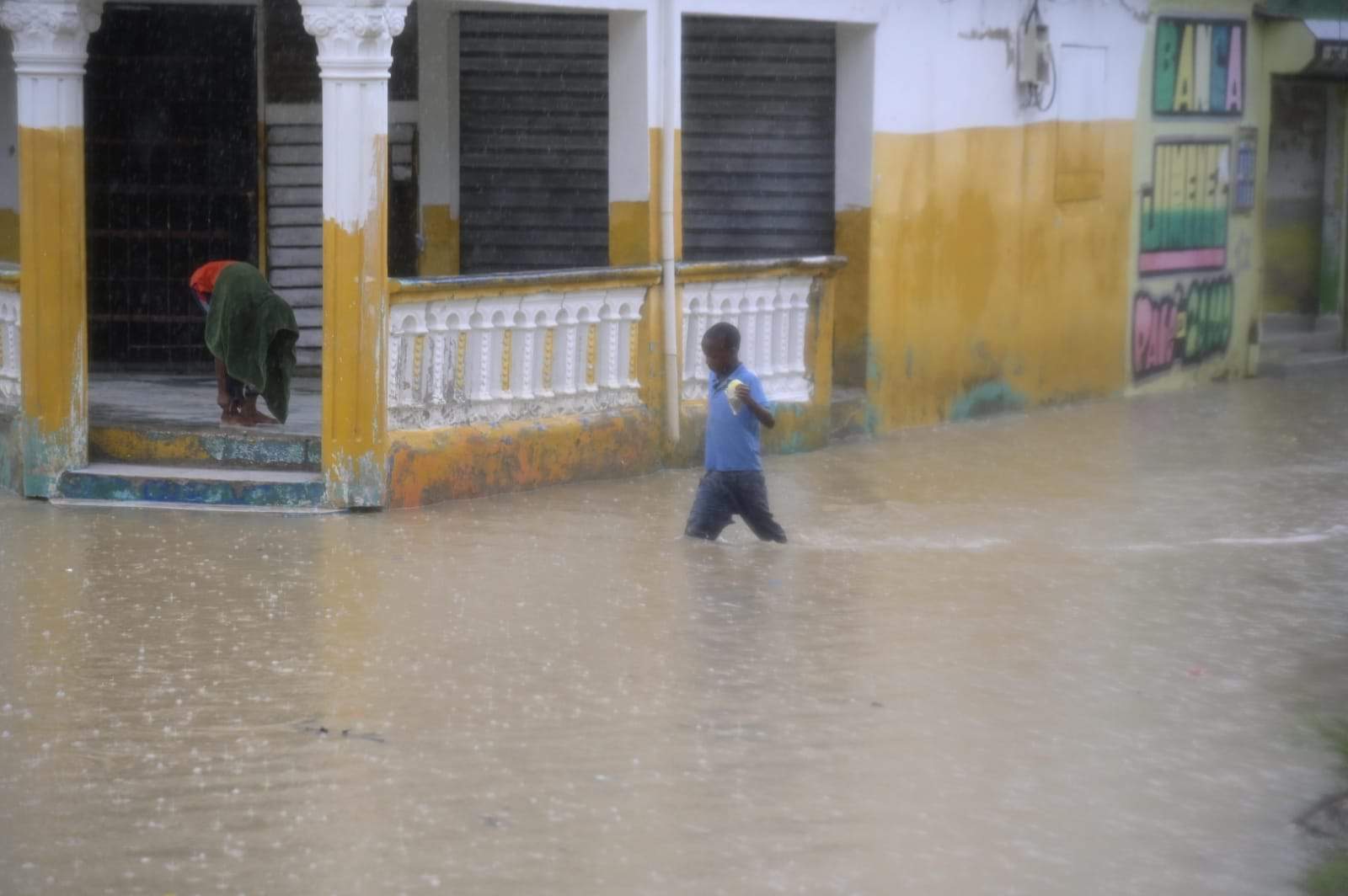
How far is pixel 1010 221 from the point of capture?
14938 millimetres

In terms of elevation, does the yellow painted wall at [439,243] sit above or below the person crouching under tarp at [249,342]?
above

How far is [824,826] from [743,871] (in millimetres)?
439

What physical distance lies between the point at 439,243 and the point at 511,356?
2798 millimetres

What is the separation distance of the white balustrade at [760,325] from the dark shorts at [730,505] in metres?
2.64

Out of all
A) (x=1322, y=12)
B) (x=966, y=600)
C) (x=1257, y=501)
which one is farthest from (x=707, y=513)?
(x=1322, y=12)

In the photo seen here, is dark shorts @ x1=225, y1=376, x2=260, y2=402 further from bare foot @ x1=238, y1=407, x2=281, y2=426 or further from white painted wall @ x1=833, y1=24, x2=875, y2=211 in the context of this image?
white painted wall @ x1=833, y1=24, x2=875, y2=211

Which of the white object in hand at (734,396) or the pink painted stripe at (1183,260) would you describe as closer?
the white object in hand at (734,396)

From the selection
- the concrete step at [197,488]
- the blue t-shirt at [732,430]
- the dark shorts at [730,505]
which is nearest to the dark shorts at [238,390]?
the concrete step at [197,488]

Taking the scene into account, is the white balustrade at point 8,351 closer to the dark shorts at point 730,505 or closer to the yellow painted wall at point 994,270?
the dark shorts at point 730,505

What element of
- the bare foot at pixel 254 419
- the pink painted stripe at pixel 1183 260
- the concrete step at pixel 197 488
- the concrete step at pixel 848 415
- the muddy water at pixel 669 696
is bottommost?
the muddy water at pixel 669 696

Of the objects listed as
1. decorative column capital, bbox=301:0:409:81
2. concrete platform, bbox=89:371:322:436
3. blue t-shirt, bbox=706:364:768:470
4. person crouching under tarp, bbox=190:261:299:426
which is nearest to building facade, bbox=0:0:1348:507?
decorative column capital, bbox=301:0:409:81

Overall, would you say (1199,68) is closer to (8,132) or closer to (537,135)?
(537,135)

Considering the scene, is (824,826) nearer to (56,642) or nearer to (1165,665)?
(1165,665)

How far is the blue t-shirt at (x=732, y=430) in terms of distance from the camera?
9562mm
